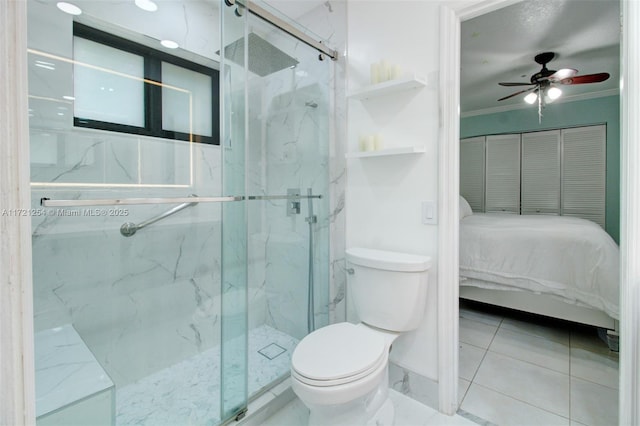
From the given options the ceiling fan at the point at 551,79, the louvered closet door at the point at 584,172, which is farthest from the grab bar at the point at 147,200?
the louvered closet door at the point at 584,172

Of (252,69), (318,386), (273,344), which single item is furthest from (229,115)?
(273,344)

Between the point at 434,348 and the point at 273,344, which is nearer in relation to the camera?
the point at 434,348

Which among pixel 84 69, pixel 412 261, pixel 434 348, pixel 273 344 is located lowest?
pixel 273 344

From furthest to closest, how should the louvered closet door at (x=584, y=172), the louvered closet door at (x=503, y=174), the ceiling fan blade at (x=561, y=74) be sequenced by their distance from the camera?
the louvered closet door at (x=503, y=174) → the louvered closet door at (x=584, y=172) → the ceiling fan blade at (x=561, y=74)

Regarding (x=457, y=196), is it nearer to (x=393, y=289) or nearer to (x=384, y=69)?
(x=393, y=289)

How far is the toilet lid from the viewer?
4.07 ft

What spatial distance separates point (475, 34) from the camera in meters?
2.79

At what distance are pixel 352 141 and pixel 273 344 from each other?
146 centimetres

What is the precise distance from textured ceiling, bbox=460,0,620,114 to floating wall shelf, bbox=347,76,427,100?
142 cm

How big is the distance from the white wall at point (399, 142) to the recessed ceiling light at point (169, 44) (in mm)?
1116

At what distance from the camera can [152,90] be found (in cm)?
191

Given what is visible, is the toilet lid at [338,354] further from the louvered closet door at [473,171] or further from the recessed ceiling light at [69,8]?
the louvered closet door at [473,171]

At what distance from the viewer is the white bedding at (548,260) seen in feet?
7.09

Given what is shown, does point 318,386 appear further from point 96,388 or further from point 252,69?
point 252,69
